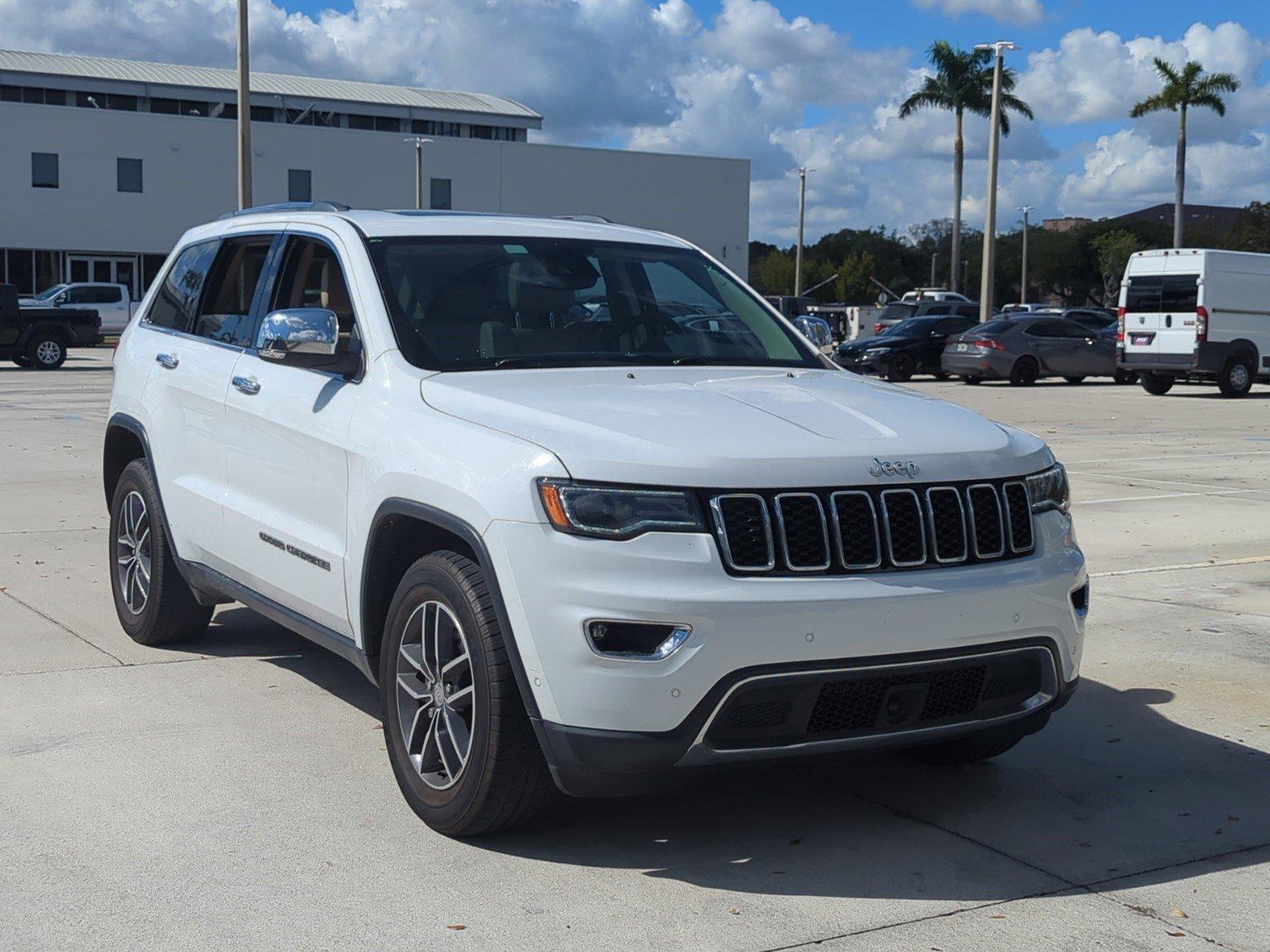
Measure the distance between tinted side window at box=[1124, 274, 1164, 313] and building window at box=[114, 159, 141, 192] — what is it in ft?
140

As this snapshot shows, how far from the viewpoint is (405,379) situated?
472 cm

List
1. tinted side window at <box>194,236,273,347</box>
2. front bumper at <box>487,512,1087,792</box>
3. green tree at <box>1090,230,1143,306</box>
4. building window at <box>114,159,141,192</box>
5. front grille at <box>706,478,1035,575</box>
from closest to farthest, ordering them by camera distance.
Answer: front bumper at <box>487,512,1087,792</box> → front grille at <box>706,478,1035,575</box> → tinted side window at <box>194,236,273,347</box> → building window at <box>114,159,141,192</box> → green tree at <box>1090,230,1143,306</box>

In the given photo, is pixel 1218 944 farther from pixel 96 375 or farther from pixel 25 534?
pixel 96 375

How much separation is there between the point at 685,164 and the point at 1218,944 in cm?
7056

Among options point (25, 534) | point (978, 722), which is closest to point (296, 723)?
point (978, 722)

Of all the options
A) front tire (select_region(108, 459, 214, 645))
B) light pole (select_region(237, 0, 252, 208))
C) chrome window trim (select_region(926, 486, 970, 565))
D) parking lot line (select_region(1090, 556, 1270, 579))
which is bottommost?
parking lot line (select_region(1090, 556, 1270, 579))

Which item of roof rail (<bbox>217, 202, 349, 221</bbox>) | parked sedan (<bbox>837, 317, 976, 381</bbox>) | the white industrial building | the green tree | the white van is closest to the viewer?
roof rail (<bbox>217, 202, 349, 221</bbox>)

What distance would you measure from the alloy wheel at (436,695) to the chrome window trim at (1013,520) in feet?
4.92

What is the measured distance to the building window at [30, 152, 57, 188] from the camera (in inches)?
2270

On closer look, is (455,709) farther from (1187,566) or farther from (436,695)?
(1187,566)

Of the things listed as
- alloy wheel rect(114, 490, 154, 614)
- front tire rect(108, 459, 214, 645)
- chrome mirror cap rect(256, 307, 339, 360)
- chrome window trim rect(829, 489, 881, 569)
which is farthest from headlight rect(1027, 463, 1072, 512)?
alloy wheel rect(114, 490, 154, 614)

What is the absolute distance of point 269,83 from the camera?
7081 cm

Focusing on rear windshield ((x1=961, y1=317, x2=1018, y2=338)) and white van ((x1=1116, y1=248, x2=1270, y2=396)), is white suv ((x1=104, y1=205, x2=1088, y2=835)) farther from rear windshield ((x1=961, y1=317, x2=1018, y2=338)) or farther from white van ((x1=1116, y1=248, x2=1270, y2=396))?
rear windshield ((x1=961, y1=317, x2=1018, y2=338))

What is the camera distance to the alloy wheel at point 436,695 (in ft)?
14.2
